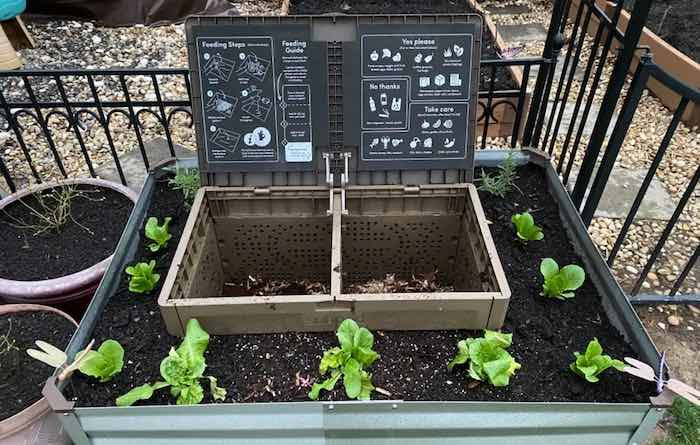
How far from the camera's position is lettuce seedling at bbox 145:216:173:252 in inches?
85.0

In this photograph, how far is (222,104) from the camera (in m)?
2.07

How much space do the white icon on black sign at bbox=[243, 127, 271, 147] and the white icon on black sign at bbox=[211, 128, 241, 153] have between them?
4 cm

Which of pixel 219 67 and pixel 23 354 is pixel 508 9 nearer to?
pixel 219 67

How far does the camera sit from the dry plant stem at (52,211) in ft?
8.42

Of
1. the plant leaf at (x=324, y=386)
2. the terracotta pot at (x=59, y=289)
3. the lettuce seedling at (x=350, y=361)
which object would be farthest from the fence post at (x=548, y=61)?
the terracotta pot at (x=59, y=289)

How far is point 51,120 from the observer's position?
460 cm

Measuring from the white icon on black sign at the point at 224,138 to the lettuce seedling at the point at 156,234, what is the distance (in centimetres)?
42

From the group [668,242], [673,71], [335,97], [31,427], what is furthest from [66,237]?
[673,71]

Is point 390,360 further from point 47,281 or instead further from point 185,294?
point 47,281

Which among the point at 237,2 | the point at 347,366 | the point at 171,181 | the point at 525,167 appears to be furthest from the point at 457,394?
the point at 237,2

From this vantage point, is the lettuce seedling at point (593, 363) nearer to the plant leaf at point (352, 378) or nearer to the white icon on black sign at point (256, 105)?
the plant leaf at point (352, 378)

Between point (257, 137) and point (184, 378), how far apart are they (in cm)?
98

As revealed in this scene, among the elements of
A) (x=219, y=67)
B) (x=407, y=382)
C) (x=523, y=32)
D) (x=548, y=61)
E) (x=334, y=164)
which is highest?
(x=219, y=67)

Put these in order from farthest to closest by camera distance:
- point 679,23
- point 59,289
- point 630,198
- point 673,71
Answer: point 679,23
point 673,71
point 630,198
point 59,289
